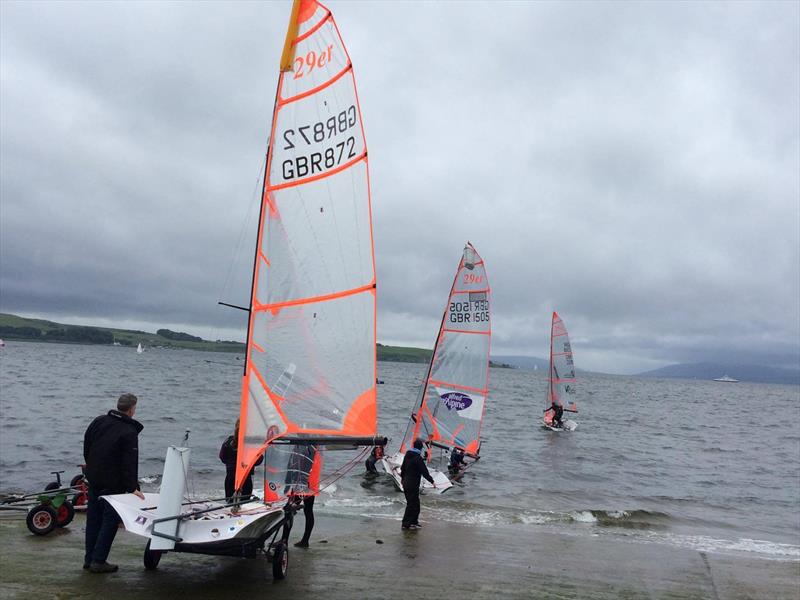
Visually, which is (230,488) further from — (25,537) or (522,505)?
(522,505)

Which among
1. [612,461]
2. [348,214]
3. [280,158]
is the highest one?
[280,158]

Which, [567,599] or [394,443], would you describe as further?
[394,443]

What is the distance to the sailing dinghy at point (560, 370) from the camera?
37.4 metres

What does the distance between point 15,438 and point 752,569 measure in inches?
810

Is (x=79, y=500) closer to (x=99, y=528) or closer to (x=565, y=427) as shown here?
(x=99, y=528)

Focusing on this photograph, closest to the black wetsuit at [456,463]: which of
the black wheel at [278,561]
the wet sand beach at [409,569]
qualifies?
the wet sand beach at [409,569]

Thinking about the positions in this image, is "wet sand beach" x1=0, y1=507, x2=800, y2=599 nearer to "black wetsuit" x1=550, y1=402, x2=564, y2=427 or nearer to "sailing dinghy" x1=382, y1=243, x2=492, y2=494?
"sailing dinghy" x1=382, y1=243, x2=492, y2=494

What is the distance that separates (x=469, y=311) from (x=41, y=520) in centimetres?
1175

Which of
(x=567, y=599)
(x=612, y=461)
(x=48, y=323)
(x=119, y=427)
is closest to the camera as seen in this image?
(x=119, y=427)

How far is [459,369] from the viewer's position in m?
17.4

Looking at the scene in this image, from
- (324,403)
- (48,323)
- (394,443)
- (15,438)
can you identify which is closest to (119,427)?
(324,403)

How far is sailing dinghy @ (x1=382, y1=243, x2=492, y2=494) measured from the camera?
17266 millimetres

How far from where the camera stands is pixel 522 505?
15.4 m

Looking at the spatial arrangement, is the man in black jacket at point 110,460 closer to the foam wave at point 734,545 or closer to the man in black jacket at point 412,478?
the man in black jacket at point 412,478
